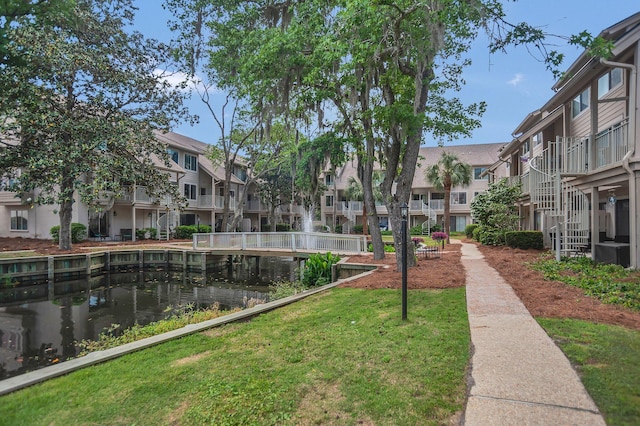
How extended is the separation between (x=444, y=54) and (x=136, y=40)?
15527mm

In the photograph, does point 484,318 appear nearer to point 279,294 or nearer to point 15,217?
point 279,294

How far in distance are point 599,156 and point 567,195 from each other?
270 cm

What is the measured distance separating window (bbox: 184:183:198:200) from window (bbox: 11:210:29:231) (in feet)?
35.2

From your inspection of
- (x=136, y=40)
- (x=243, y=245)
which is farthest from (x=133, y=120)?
(x=243, y=245)

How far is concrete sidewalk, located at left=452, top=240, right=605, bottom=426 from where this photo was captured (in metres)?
2.97

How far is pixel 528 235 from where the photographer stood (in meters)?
15.9

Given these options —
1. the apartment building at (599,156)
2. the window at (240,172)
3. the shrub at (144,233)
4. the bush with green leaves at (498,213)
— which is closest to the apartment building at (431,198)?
the window at (240,172)

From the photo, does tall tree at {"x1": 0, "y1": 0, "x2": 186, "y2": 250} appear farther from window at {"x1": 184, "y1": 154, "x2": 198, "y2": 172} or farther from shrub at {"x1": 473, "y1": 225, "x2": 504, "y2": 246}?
shrub at {"x1": 473, "y1": 225, "x2": 504, "y2": 246}

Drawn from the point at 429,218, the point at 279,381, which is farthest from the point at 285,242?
the point at 429,218

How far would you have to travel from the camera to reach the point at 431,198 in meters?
38.6

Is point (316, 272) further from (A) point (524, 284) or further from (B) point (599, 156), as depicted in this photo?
(B) point (599, 156)

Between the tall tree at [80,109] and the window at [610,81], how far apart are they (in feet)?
60.9

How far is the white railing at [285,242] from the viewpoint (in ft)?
56.0

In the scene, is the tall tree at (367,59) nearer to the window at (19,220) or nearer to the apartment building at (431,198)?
the window at (19,220)
